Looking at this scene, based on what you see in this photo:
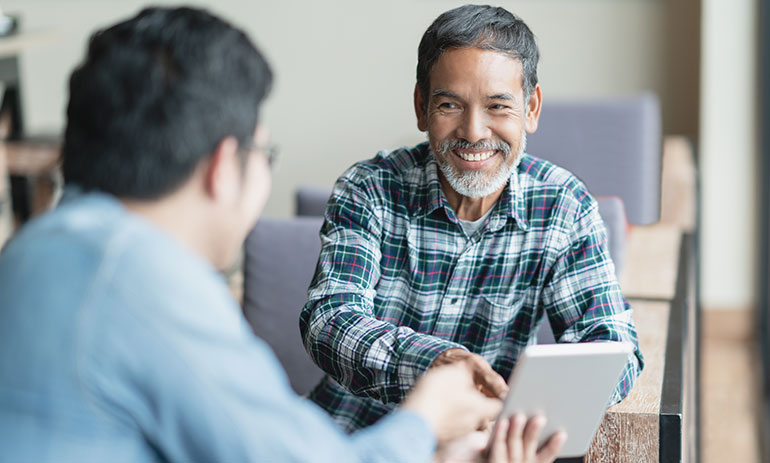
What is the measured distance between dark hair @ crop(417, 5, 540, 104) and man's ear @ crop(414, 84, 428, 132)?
20mm

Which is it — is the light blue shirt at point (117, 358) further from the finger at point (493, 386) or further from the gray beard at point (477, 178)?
the gray beard at point (477, 178)

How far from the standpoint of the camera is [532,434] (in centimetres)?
116

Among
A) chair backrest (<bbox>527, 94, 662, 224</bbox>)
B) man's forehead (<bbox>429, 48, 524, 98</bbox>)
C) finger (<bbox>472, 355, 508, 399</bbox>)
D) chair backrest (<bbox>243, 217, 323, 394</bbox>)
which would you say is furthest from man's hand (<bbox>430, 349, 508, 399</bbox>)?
chair backrest (<bbox>527, 94, 662, 224</bbox>)

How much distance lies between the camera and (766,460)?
108 inches

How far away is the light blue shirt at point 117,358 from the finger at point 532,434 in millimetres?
391

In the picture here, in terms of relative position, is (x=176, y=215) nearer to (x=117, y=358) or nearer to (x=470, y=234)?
(x=117, y=358)

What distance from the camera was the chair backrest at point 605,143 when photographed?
9.47 ft

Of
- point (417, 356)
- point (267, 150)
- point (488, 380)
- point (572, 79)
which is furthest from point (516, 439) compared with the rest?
point (572, 79)

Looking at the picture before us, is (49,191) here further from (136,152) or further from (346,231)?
(136,152)

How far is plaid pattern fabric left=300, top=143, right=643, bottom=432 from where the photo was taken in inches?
58.5

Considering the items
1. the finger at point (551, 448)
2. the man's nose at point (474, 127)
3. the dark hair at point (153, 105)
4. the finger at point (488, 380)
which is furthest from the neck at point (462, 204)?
the dark hair at point (153, 105)

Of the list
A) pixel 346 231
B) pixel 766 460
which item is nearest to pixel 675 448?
pixel 346 231

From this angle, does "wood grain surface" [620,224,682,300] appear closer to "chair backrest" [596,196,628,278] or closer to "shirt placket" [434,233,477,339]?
"chair backrest" [596,196,628,278]

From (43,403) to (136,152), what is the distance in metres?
0.23
